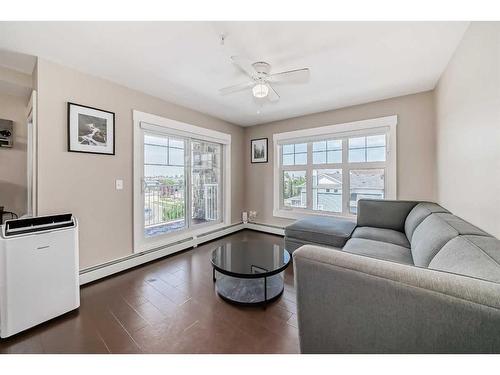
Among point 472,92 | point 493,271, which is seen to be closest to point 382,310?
point 493,271

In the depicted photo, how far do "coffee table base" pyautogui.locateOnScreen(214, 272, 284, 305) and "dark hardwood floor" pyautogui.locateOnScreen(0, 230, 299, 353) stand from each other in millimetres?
58

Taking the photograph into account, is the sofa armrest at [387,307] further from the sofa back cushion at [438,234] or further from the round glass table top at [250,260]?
the round glass table top at [250,260]

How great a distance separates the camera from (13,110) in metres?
2.69

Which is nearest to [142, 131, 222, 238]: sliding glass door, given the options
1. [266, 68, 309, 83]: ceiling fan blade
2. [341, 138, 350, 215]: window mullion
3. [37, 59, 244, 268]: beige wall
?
[37, 59, 244, 268]: beige wall

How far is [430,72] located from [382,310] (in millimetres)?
2721

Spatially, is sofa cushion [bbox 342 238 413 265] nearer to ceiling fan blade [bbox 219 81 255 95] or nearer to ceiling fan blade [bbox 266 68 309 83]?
ceiling fan blade [bbox 266 68 309 83]

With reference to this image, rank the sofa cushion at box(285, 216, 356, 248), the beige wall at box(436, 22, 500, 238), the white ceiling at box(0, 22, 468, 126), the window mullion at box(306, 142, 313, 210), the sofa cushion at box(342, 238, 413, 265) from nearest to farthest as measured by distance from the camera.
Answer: the beige wall at box(436, 22, 500, 238), the white ceiling at box(0, 22, 468, 126), the sofa cushion at box(342, 238, 413, 265), the sofa cushion at box(285, 216, 356, 248), the window mullion at box(306, 142, 313, 210)

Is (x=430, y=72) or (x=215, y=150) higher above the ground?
(x=430, y=72)

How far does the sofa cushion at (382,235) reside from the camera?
2.19 m

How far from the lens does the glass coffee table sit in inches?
73.3
